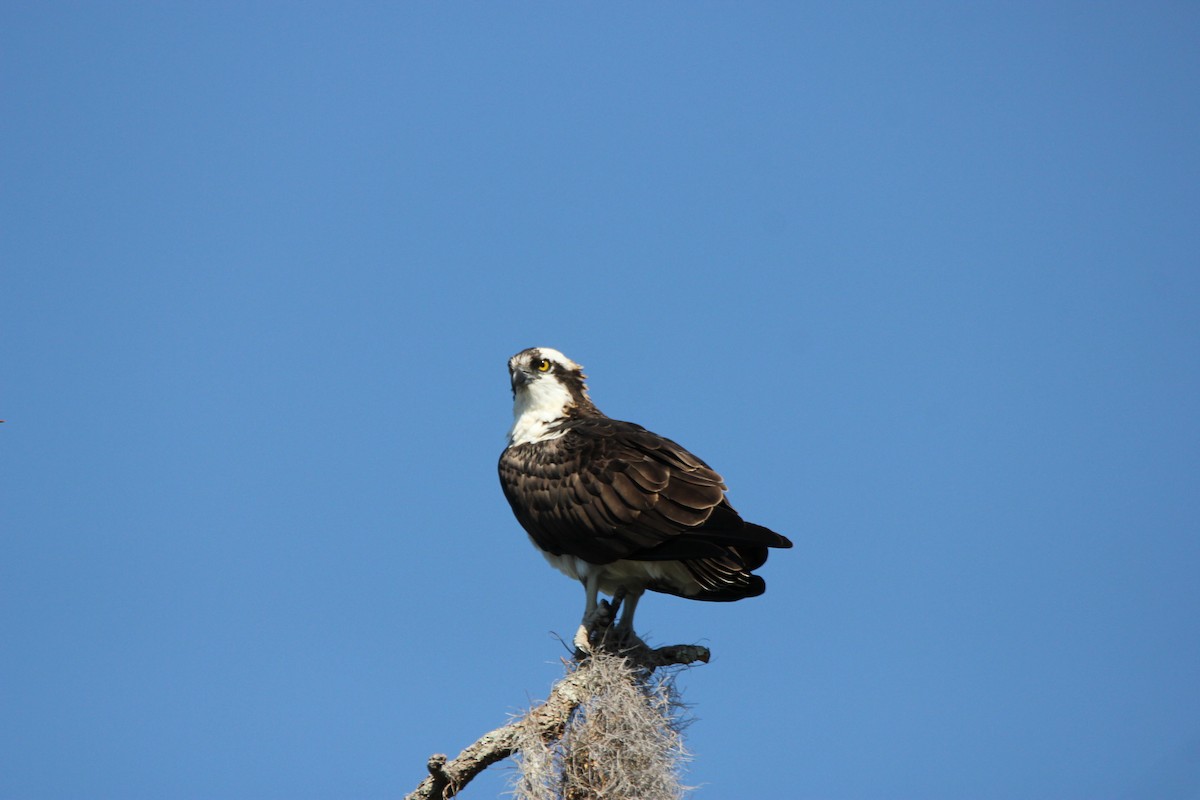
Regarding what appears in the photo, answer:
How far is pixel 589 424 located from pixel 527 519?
2.69 ft

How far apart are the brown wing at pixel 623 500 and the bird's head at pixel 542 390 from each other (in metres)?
0.44

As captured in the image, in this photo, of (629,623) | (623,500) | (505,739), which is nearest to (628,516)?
(623,500)

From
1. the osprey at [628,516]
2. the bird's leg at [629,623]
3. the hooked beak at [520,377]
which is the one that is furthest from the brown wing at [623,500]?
the hooked beak at [520,377]

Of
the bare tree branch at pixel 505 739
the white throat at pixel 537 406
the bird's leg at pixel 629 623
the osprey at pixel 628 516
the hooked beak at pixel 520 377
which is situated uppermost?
the hooked beak at pixel 520 377

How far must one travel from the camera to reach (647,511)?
752cm

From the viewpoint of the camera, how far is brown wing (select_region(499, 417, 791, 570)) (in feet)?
24.1

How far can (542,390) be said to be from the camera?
9148 mm

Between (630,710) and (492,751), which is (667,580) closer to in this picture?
(630,710)

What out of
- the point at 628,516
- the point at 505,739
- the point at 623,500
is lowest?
the point at 505,739

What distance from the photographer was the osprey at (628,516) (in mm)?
7383

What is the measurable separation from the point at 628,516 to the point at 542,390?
1.88 metres

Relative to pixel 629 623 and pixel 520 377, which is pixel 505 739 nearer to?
pixel 629 623

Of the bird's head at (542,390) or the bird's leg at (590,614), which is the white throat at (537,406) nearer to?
the bird's head at (542,390)

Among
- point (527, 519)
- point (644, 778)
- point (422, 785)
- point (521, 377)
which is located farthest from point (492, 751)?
point (521, 377)
